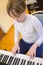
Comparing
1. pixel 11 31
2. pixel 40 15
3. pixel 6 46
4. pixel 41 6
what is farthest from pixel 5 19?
pixel 40 15

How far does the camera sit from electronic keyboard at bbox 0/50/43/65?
101 centimetres

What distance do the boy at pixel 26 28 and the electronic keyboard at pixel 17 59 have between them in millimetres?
33

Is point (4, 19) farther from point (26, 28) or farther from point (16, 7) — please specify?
point (16, 7)

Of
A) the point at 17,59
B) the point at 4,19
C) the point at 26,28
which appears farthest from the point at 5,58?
the point at 4,19

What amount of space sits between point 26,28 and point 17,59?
25 centimetres

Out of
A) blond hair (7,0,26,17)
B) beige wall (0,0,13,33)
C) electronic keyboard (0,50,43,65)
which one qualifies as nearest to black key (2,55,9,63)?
electronic keyboard (0,50,43,65)

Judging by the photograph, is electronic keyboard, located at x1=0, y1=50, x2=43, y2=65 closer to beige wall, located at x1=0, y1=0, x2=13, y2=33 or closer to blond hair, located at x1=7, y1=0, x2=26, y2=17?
blond hair, located at x1=7, y1=0, x2=26, y2=17

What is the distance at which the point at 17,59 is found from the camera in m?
1.07

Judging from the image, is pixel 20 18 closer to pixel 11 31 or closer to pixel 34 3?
pixel 11 31

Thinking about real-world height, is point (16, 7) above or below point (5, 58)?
above

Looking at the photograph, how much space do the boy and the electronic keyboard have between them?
0.03 metres

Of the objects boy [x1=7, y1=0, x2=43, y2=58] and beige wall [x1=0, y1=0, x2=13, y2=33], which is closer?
boy [x1=7, y1=0, x2=43, y2=58]

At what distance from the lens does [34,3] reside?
2.87 metres

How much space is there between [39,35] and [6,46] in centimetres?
113
